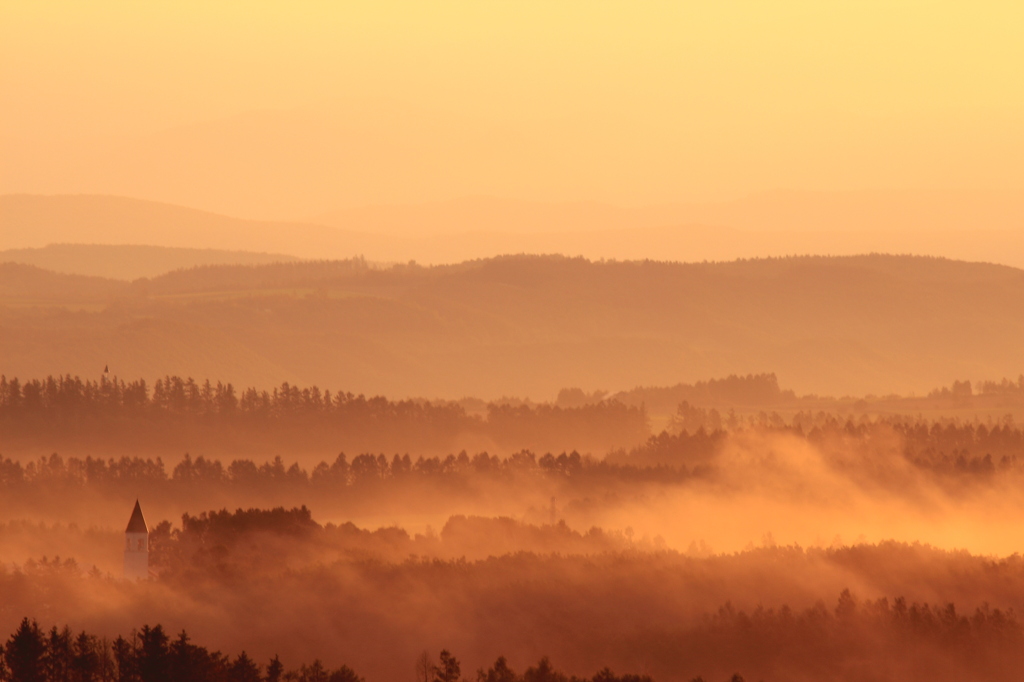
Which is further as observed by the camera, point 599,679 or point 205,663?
point 599,679

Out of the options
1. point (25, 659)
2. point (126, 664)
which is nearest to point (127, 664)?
point (126, 664)

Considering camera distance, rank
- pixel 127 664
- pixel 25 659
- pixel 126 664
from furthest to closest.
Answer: pixel 126 664 → pixel 127 664 → pixel 25 659

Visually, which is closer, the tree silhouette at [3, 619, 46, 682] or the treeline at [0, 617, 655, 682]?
the treeline at [0, 617, 655, 682]

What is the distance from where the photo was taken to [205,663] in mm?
164500

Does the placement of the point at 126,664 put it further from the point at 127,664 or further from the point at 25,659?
the point at 25,659

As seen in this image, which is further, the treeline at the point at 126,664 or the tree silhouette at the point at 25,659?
the tree silhouette at the point at 25,659

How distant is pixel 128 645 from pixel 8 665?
1123 cm

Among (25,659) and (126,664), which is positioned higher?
(25,659)

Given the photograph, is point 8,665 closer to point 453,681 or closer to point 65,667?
point 65,667

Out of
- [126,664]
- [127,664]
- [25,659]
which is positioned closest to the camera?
[25,659]

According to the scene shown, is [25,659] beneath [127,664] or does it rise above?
above

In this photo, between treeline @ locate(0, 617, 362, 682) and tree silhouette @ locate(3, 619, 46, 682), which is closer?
treeline @ locate(0, 617, 362, 682)

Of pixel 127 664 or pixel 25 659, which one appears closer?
pixel 25 659

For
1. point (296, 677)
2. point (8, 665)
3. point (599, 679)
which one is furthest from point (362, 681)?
point (8, 665)
